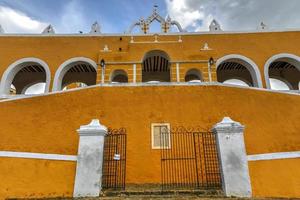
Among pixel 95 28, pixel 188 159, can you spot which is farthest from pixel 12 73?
pixel 188 159

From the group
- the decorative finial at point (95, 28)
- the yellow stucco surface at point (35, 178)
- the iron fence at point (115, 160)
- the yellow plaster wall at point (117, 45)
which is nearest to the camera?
the yellow stucco surface at point (35, 178)

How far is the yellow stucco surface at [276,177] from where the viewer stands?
517cm

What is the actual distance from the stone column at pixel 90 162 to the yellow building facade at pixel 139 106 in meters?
0.38

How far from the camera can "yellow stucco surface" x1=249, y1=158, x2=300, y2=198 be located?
5.17m

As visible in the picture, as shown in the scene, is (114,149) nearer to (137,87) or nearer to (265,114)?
(137,87)

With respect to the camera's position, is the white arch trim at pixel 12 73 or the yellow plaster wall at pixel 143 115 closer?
the yellow plaster wall at pixel 143 115

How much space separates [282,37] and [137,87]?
10.5 m

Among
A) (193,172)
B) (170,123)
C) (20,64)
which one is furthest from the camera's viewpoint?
(20,64)

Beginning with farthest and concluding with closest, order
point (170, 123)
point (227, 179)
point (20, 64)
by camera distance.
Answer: point (20, 64) → point (170, 123) → point (227, 179)

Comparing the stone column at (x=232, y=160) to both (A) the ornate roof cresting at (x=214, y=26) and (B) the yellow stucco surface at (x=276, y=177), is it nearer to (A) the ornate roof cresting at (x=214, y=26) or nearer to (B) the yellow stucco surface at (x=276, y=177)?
(B) the yellow stucco surface at (x=276, y=177)

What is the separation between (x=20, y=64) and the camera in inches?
513

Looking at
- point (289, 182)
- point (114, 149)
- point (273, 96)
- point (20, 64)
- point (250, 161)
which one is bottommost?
point (289, 182)

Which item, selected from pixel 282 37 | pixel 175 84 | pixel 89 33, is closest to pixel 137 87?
pixel 175 84

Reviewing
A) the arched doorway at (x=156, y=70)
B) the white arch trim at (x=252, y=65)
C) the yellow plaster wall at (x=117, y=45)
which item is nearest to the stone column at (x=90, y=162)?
the yellow plaster wall at (x=117, y=45)
